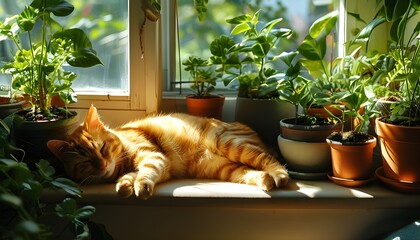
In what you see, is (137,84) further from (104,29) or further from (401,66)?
(401,66)

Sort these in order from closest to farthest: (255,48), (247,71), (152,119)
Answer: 1. (255,48)
2. (152,119)
3. (247,71)

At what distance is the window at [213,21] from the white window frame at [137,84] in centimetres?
10

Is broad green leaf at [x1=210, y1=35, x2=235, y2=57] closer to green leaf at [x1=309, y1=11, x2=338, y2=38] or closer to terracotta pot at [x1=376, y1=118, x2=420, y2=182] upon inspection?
green leaf at [x1=309, y1=11, x2=338, y2=38]

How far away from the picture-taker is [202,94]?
63.0 inches

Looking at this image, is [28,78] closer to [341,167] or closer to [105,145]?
[105,145]

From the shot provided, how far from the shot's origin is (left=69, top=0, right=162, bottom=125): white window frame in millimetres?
1522

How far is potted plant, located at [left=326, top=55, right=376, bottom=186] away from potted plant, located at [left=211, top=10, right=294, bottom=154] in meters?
0.24

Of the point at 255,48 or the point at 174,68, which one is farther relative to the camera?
the point at 174,68

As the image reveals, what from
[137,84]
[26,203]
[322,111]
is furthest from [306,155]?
[26,203]

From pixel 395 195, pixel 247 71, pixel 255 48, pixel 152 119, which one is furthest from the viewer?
pixel 247 71

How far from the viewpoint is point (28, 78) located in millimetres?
1341

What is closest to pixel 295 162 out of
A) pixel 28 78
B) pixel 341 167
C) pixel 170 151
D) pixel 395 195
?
pixel 341 167

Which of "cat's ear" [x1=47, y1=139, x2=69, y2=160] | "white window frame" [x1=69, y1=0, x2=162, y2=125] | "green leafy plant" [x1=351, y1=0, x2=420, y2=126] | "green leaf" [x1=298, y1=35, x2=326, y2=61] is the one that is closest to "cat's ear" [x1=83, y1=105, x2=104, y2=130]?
"cat's ear" [x1=47, y1=139, x2=69, y2=160]

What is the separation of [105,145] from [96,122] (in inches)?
3.2
